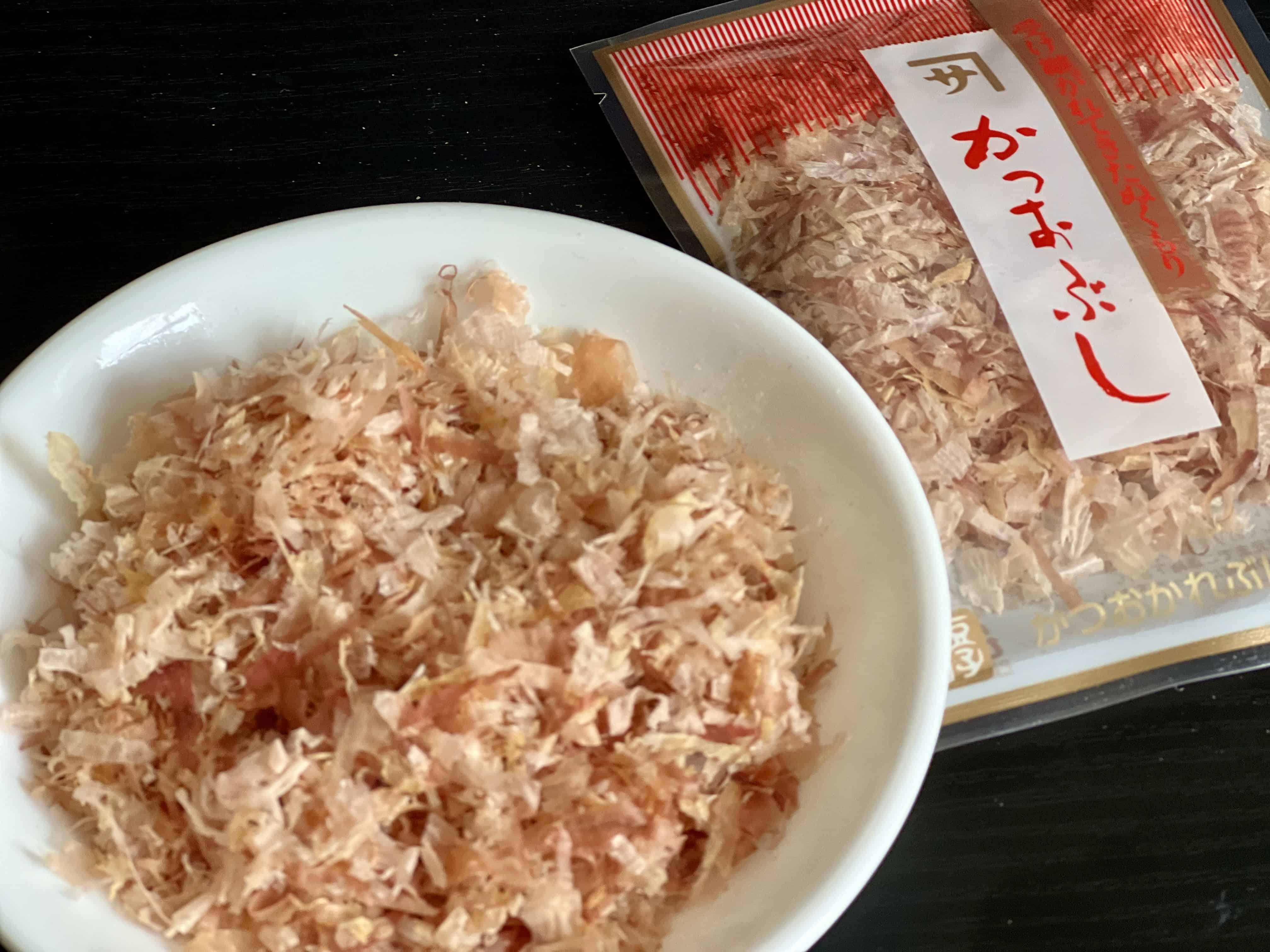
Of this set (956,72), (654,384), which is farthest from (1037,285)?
(654,384)

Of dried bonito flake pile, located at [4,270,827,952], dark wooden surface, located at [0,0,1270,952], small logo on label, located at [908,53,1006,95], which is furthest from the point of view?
small logo on label, located at [908,53,1006,95]

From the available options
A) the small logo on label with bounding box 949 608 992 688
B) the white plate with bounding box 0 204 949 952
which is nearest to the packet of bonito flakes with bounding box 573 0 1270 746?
the small logo on label with bounding box 949 608 992 688

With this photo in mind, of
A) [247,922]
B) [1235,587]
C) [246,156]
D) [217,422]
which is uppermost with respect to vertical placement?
[246,156]

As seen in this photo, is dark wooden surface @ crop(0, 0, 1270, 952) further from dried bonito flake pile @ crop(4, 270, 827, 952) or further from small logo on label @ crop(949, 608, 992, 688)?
dried bonito flake pile @ crop(4, 270, 827, 952)

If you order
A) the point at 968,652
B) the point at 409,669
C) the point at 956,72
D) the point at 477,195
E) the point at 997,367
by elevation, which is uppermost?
the point at 477,195

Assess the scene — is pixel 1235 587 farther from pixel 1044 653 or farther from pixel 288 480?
pixel 288 480

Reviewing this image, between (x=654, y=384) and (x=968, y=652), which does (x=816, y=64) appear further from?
(x=968, y=652)

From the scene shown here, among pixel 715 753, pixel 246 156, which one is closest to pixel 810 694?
pixel 715 753
